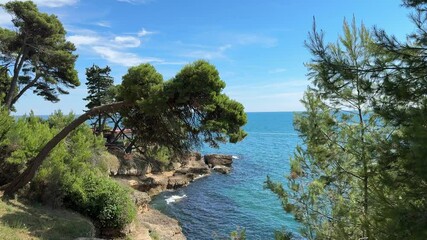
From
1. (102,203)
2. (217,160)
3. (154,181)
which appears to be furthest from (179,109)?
(217,160)

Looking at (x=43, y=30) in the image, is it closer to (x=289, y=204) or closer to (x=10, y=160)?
(x=10, y=160)

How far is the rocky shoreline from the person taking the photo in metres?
16.7

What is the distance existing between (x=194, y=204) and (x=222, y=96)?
17626 mm

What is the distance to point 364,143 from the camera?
15.9 ft

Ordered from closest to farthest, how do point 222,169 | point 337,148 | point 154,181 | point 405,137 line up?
point 405,137 → point 337,148 → point 154,181 → point 222,169

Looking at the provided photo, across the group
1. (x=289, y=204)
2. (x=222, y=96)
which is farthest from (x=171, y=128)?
(x=289, y=204)

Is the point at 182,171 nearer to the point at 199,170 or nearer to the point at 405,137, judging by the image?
the point at 199,170

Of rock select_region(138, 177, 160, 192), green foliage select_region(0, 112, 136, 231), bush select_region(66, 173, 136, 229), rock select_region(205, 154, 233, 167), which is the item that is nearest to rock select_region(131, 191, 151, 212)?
green foliage select_region(0, 112, 136, 231)

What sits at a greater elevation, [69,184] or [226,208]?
[69,184]

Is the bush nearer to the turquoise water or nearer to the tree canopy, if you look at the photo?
the tree canopy

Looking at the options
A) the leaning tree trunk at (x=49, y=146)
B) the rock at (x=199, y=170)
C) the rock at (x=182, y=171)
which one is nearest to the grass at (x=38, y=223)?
the leaning tree trunk at (x=49, y=146)

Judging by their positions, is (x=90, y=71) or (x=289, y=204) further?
(x=90, y=71)

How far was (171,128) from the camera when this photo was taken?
11227 millimetres

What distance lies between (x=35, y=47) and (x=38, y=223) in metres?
17.2
